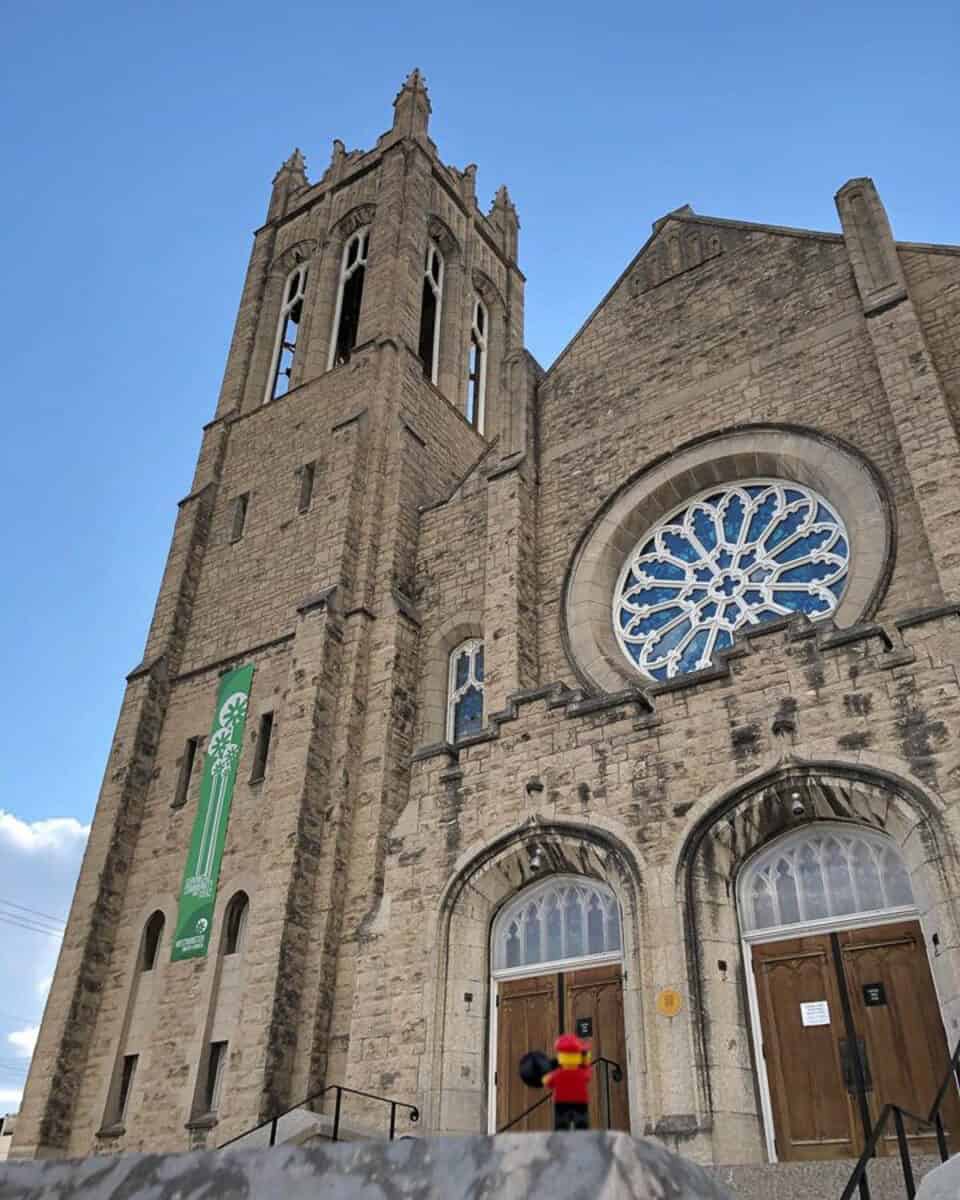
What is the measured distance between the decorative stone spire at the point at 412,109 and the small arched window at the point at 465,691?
15.2m

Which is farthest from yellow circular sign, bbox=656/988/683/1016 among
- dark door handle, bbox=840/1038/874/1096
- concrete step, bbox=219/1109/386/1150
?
concrete step, bbox=219/1109/386/1150

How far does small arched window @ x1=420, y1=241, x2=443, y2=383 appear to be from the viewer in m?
23.9

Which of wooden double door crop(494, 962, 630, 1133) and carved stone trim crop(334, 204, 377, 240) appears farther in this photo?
carved stone trim crop(334, 204, 377, 240)

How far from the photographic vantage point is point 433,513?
17.9 metres

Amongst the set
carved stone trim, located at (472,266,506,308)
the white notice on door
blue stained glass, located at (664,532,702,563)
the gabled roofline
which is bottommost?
the white notice on door

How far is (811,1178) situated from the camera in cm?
730

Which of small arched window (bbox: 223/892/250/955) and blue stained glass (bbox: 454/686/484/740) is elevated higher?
blue stained glass (bbox: 454/686/484/740)

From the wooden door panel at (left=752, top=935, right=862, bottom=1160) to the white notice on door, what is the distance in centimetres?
3

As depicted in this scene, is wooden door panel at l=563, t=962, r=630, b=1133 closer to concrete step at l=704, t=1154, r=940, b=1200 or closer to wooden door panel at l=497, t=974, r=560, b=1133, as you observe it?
wooden door panel at l=497, t=974, r=560, b=1133

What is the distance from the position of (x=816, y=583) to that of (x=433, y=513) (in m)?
7.05

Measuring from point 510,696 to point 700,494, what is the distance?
499cm

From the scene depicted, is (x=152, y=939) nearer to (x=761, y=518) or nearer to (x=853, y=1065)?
(x=853, y=1065)

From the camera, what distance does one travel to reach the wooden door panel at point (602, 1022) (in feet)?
32.1

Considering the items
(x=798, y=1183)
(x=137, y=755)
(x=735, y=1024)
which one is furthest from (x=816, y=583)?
(x=137, y=755)
